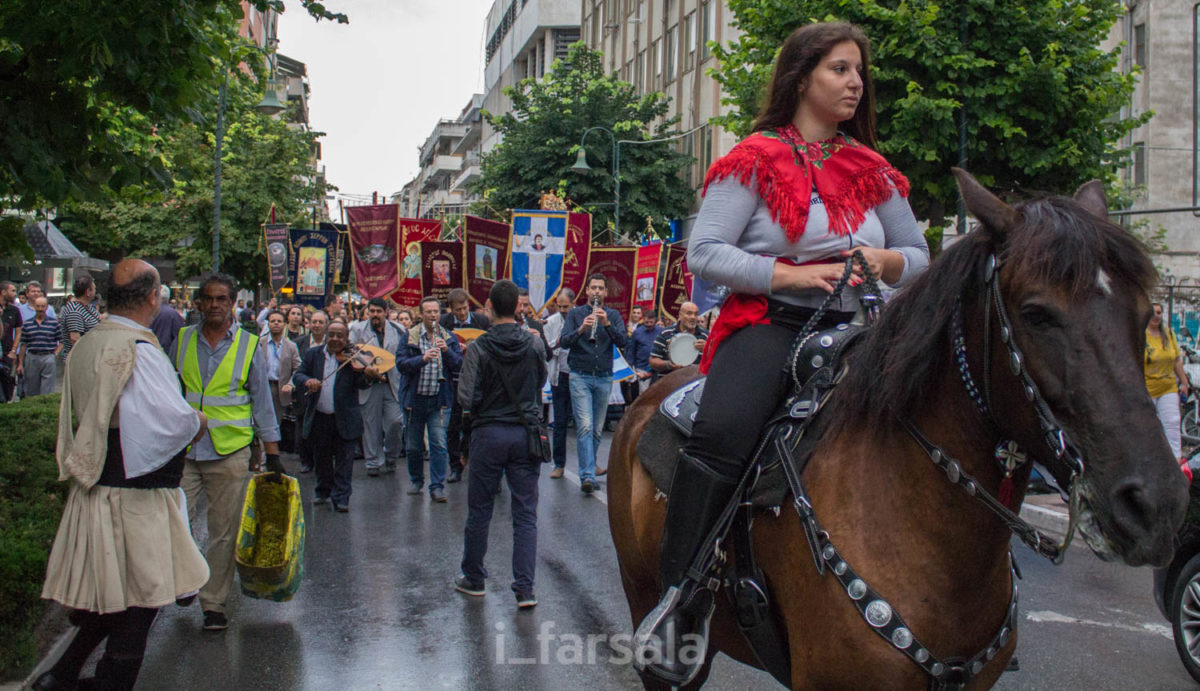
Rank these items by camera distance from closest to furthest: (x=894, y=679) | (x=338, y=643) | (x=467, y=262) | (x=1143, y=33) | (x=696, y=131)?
(x=894, y=679), (x=338, y=643), (x=467, y=262), (x=1143, y=33), (x=696, y=131)

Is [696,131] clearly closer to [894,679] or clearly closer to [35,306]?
[35,306]

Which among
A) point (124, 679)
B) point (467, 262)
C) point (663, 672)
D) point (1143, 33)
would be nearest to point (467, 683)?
point (124, 679)

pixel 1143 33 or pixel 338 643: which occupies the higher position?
pixel 1143 33

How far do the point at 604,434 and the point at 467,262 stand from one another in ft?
14.7

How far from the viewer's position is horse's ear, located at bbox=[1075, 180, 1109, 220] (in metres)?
2.40

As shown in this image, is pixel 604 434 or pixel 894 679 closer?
pixel 894 679

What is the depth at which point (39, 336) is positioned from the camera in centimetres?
1806

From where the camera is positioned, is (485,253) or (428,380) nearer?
(428,380)

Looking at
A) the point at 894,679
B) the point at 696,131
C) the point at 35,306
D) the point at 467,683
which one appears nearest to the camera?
the point at 894,679

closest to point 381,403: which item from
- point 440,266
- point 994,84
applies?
point 440,266

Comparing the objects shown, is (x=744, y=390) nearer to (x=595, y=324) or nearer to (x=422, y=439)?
(x=422, y=439)

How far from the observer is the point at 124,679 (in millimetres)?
4770

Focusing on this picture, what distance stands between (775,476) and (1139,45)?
3245cm

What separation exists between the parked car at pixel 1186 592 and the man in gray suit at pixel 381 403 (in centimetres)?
849
